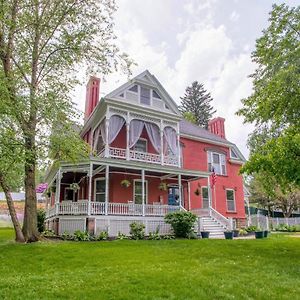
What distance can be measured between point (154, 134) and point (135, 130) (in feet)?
4.60

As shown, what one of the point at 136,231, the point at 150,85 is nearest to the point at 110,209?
the point at 136,231

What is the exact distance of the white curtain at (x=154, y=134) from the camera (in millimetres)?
19016

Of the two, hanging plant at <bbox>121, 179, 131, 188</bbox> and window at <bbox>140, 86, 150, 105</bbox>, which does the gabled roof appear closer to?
window at <bbox>140, 86, 150, 105</bbox>

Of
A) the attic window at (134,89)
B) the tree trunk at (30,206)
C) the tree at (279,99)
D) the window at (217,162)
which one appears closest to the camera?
the tree at (279,99)

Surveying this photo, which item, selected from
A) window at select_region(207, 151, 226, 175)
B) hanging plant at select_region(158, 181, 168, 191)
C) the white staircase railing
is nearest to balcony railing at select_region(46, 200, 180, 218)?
hanging plant at select_region(158, 181, 168, 191)

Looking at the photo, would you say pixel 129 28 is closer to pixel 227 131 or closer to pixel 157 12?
pixel 157 12

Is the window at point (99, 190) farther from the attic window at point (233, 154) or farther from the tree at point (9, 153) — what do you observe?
the attic window at point (233, 154)

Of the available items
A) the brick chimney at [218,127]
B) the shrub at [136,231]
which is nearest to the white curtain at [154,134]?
the shrub at [136,231]

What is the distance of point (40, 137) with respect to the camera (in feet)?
43.2

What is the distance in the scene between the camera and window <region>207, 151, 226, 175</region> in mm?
23578

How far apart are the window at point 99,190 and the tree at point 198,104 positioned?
30.8 meters

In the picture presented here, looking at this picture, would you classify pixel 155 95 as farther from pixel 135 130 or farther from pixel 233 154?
pixel 233 154

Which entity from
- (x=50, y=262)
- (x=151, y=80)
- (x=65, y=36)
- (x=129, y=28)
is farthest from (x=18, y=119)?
(x=151, y=80)

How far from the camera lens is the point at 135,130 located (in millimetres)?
18469
